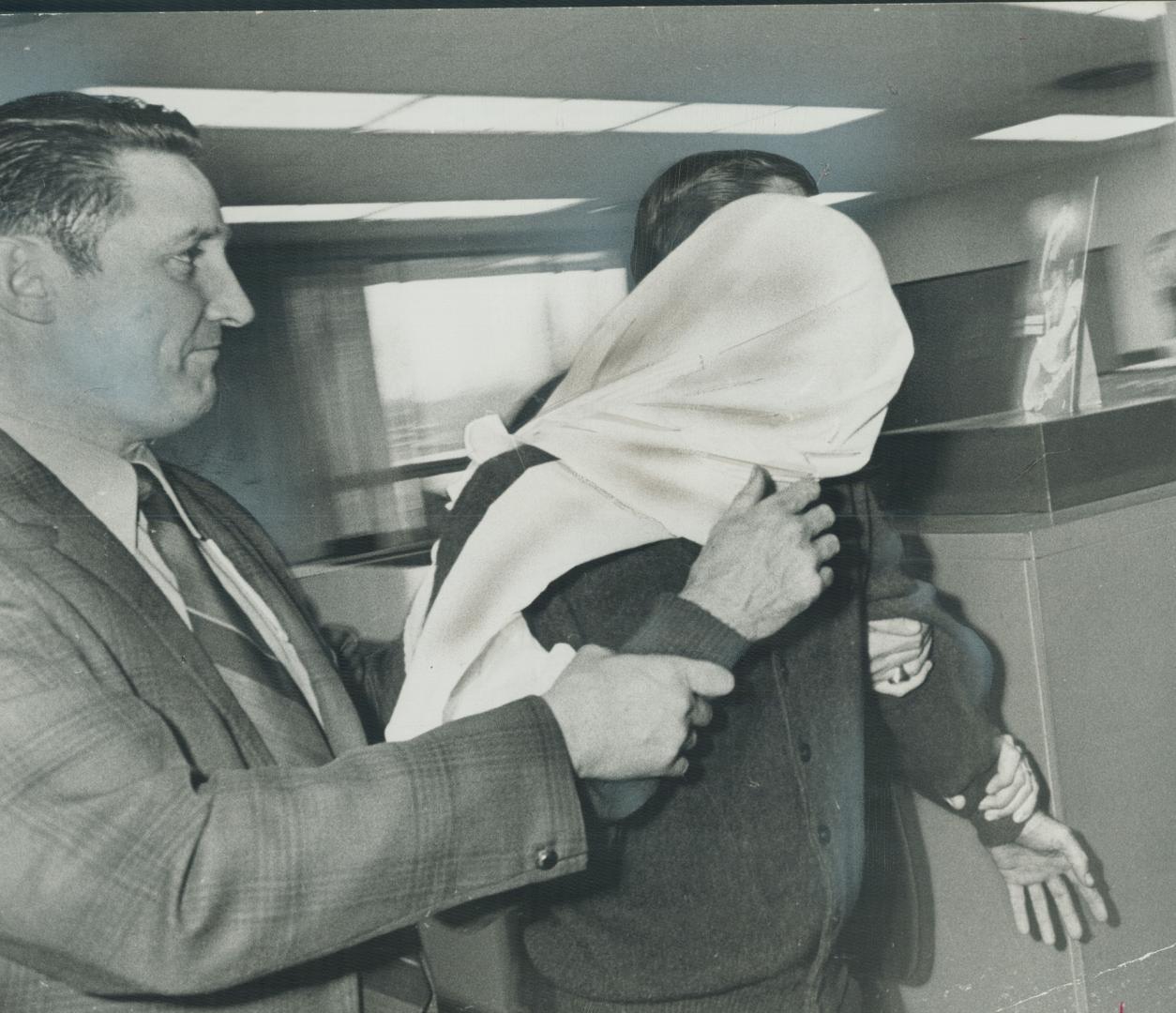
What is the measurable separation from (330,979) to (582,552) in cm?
42

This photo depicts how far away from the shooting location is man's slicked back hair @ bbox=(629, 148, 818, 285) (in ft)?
4.03

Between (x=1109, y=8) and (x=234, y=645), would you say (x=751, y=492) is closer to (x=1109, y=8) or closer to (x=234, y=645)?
(x=234, y=645)

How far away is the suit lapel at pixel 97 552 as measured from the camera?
3.12 ft

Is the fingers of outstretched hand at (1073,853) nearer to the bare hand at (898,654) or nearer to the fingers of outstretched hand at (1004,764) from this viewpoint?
the fingers of outstretched hand at (1004,764)

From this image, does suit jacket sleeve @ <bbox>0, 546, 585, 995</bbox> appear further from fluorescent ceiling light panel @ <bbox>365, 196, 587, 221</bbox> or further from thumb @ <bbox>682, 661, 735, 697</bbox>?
fluorescent ceiling light panel @ <bbox>365, 196, 587, 221</bbox>

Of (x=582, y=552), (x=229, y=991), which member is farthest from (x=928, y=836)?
(x=229, y=991)

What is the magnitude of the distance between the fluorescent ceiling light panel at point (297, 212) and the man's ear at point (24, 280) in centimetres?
16

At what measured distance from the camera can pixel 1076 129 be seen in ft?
4.90

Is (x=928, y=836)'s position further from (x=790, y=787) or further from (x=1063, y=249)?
(x=1063, y=249)

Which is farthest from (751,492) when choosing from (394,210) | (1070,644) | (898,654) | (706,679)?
(1070,644)

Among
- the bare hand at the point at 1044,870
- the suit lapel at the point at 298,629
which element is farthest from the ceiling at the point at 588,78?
the bare hand at the point at 1044,870

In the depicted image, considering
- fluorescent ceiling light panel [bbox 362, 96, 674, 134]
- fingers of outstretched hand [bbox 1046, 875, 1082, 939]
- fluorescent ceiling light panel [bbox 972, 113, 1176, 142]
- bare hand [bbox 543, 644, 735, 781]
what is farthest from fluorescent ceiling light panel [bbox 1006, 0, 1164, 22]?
fingers of outstretched hand [bbox 1046, 875, 1082, 939]

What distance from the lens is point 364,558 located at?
111 cm

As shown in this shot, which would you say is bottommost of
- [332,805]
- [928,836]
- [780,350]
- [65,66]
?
[928,836]
